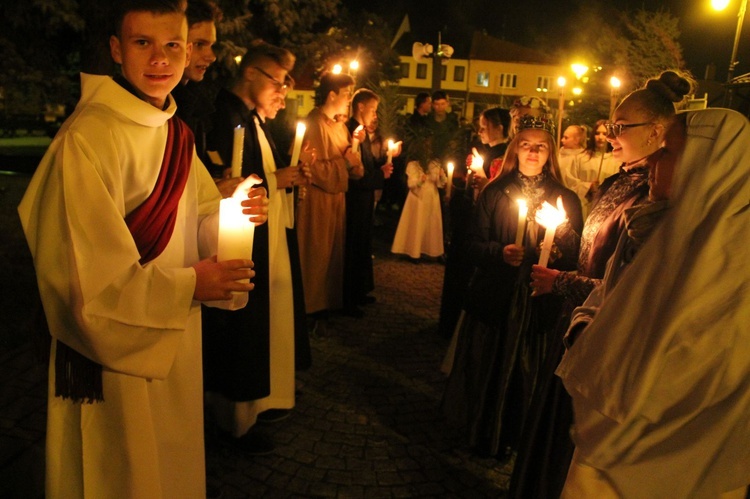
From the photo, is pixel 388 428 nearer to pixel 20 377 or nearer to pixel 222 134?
pixel 222 134

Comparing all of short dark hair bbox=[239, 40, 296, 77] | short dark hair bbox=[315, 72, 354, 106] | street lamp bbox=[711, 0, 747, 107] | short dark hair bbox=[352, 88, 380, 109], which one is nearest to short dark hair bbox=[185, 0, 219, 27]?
short dark hair bbox=[239, 40, 296, 77]

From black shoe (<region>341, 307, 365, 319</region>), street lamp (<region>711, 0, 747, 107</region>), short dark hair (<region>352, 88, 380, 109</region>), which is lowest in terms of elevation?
black shoe (<region>341, 307, 365, 319</region>)

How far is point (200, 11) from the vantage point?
3.15 metres

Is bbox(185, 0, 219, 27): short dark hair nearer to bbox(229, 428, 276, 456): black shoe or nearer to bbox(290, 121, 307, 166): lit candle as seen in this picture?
bbox(290, 121, 307, 166): lit candle

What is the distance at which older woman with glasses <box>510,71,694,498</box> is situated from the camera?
9.08 feet

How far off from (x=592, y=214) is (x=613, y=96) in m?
2.25

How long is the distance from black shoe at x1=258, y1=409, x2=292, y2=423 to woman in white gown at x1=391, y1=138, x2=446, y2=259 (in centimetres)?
587

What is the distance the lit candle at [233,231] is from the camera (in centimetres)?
204

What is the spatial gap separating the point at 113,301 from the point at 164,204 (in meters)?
0.48

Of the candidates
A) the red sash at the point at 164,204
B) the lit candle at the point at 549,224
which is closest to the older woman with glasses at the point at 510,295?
the lit candle at the point at 549,224

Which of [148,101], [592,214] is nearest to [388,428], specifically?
[592,214]

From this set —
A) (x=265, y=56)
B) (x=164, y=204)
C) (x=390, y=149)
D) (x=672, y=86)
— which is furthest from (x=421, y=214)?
(x=164, y=204)

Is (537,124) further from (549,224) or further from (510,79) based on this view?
(510,79)

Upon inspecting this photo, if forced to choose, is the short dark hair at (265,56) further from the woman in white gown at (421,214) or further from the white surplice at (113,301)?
the woman in white gown at (421,214)
